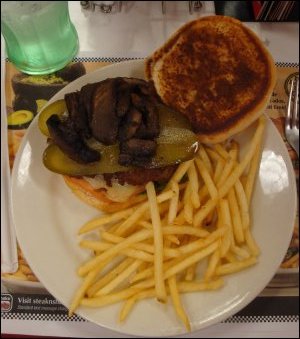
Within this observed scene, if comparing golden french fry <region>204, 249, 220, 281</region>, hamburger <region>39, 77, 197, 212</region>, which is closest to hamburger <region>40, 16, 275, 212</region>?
hamburger <region>39, 77, 197, 212</region>

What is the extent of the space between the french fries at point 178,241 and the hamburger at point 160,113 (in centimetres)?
7

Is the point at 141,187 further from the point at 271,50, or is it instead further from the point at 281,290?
the point at 271,50

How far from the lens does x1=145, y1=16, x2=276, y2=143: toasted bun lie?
1.36m

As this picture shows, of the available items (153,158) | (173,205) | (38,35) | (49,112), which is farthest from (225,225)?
(38,35)

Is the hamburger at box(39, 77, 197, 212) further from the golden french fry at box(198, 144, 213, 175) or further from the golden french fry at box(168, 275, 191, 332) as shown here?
the golden french fry at box(168, 275, 191, 332)

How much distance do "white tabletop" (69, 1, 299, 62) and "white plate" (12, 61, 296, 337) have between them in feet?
0.82

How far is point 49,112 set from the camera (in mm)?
1344

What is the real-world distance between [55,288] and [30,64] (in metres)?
0.79

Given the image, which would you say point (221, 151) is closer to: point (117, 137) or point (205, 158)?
point (205, 158)

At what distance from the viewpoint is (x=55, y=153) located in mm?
1312

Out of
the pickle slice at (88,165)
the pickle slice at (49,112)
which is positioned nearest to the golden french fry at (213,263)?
the pickle slice at (88,165)

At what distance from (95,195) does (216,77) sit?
20.4 inches

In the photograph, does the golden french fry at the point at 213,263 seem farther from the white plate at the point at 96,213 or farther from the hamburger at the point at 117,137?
the hamburger at the point at 117,137

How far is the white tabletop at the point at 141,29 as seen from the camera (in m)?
1.72
